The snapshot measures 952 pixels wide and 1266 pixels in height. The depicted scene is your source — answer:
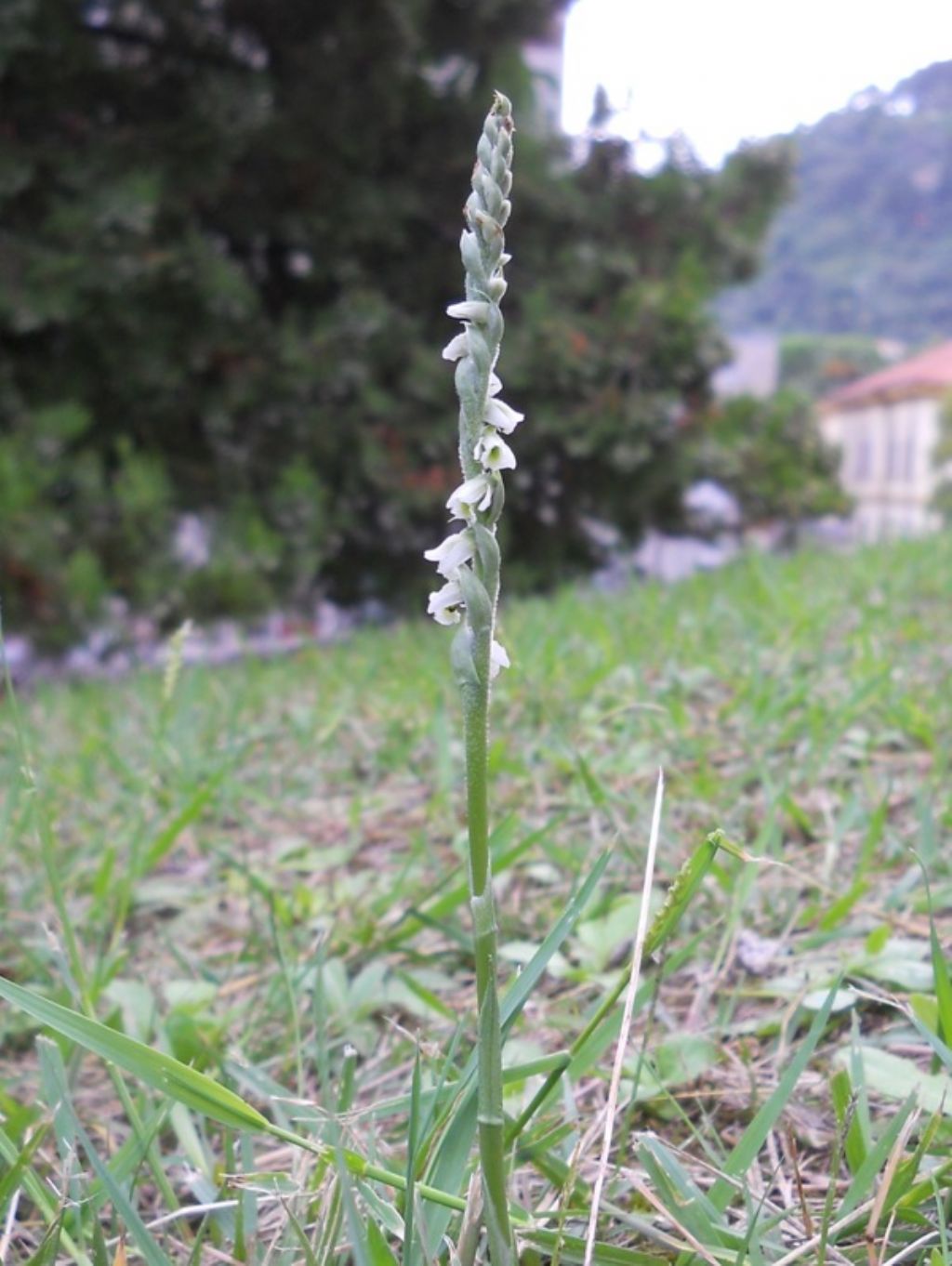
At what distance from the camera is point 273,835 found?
5.42 ft

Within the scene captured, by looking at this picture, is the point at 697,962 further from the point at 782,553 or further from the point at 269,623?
the point at 782,553

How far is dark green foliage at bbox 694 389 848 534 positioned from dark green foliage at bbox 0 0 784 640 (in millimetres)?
327

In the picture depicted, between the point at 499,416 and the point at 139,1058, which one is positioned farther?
the point at 139,1058

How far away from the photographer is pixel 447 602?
514mm

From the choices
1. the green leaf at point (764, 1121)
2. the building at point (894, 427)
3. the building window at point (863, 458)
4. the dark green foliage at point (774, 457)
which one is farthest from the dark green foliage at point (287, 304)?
the building window at point (863, 458)

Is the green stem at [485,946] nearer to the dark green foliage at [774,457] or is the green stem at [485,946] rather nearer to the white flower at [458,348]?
the white flower at [458,348]

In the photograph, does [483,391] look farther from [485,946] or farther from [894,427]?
[894,427]

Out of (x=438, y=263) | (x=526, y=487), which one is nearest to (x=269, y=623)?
(x=526, y=487)

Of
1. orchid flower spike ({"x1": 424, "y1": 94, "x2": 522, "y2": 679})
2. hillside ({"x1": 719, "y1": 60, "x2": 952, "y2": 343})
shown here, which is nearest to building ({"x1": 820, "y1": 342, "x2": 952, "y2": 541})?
hillside ({"x1": 719, "y1": 60, "x2": 952, "y2": 343})

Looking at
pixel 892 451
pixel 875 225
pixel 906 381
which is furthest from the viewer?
pixel 875 225

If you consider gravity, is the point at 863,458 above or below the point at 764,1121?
above

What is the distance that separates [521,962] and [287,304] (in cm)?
357

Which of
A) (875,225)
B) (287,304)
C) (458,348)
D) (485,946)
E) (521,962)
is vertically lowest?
(521,962)

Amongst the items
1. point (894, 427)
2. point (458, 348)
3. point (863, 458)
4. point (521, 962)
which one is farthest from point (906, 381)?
point (458, 348)
